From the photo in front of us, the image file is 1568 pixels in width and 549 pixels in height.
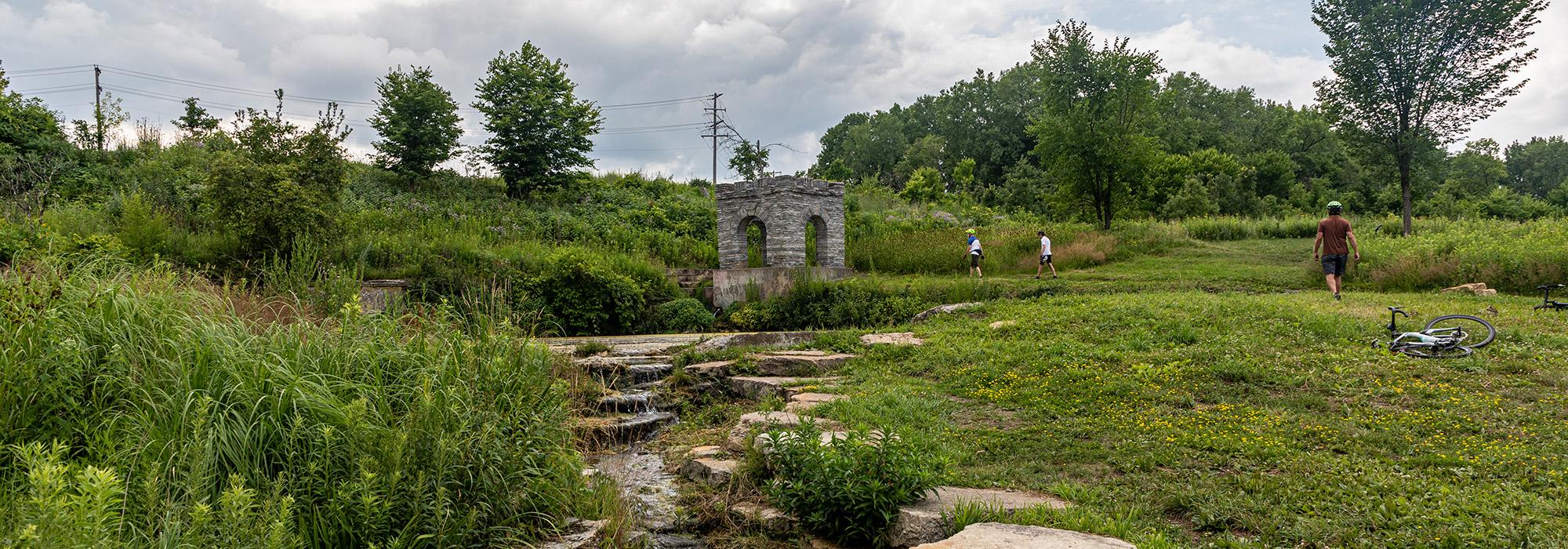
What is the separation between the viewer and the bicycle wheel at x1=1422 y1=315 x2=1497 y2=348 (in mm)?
7348

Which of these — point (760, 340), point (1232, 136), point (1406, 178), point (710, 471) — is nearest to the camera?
point (710, 471)

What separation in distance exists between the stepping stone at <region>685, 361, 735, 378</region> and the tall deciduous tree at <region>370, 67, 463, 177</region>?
53.0 feet

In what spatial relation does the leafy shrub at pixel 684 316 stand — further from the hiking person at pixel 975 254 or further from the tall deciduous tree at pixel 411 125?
the tall deciduous tree at pixel 411 125

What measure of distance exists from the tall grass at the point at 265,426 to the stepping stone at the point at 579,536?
14cm

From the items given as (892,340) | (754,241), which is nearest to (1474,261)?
(892,340)

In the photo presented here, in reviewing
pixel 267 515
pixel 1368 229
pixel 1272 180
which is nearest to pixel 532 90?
pixel 267 515

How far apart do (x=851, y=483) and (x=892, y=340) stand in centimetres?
580

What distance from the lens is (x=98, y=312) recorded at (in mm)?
4562

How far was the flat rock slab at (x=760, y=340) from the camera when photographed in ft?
33.3

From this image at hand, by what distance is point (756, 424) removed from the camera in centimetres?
607

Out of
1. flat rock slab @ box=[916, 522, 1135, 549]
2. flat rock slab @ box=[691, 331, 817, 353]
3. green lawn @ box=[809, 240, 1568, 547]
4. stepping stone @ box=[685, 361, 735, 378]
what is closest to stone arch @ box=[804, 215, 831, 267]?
flat rock slab @ box=[691, 331, 817, 353]

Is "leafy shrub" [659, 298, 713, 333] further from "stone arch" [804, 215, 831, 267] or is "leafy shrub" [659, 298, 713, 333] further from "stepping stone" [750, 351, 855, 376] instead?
"stepping stone" [750, 351, 855, 376]

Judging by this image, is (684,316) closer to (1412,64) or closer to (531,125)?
(531,125)

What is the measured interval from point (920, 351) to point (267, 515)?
6.93m
